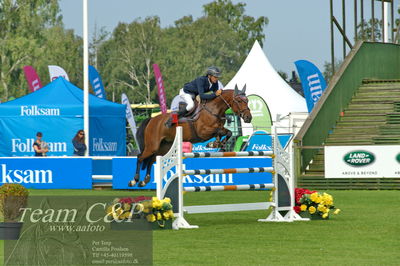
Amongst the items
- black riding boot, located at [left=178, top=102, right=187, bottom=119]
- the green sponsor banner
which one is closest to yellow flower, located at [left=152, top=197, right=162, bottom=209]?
black riding boot, located at [left=178, top=102, right=187, bottom=119]

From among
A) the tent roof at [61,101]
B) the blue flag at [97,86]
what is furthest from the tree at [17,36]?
the tent roof at [61,101]

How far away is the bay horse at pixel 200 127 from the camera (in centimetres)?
1681

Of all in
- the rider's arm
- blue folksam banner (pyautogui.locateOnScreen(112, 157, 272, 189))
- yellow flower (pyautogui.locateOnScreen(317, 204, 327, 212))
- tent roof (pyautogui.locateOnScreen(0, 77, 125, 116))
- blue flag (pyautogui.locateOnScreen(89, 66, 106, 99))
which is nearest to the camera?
yellow flower (pyautogui.locateOnScreen(317, 204, 327, 212))

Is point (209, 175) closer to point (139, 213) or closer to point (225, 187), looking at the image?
point (225, 187)

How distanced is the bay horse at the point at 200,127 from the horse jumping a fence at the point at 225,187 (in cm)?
122

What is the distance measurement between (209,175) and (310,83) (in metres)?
12.8

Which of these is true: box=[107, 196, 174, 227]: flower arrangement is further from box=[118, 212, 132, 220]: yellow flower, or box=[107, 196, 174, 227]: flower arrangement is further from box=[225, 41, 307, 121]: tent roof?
box=[225, 41, 307, 121]: tent roof

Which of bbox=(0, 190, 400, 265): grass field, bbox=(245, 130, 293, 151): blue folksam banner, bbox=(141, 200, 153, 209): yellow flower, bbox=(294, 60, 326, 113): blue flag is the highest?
bbox=(294, 60, 326, 113): blue flag

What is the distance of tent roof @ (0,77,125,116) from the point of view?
34.1 m

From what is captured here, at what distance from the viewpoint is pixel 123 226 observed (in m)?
13.7

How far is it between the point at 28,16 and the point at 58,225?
63821 mm

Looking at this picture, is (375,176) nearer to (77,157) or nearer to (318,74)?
(77,157)

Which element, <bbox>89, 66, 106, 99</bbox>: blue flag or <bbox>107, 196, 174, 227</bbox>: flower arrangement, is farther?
<bbox>89, 66, 106, 99</bbox>: blue flag

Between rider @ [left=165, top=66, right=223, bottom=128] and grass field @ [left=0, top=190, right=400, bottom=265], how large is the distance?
2.26 m
